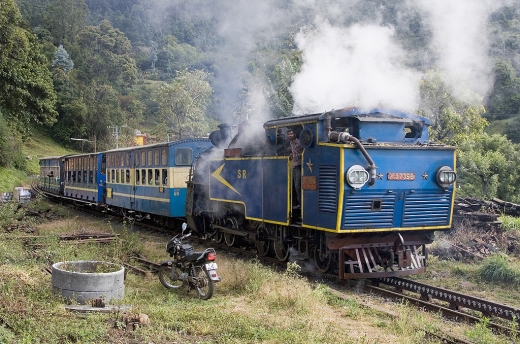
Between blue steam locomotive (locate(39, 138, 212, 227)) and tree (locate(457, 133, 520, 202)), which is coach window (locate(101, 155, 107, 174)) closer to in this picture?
blue steam locomotive (locate(39, 138, 212, 227))

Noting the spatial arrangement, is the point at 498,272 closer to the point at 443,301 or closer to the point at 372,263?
the point at 443,301

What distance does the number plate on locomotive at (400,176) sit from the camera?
876 cm

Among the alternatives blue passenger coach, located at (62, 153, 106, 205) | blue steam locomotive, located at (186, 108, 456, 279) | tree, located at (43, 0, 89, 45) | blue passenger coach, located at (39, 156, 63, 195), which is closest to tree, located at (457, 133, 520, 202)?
blue steam locomotive, located at (186, 108, 456, 279)

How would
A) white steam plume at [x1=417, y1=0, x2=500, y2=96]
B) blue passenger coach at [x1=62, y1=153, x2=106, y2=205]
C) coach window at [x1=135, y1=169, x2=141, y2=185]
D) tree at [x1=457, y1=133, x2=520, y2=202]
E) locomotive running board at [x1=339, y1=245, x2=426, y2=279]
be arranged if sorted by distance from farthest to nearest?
tree at [x1=457, y1=133, x2=520, y2=202] < blue passenger coach at [x1=62, y1=153, x2=106, y2=205] < coach window at [x1=135, y1=169, x2=141, y2=185] < white steam plume at [x1=417, y1=0, x2=500, y2=96] < locomotive running board at [x1=339, y1=245, x2=426, y2=279]

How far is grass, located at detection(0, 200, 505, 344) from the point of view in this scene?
5992 millimetres

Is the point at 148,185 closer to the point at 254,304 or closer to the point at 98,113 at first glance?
the point at 254,304

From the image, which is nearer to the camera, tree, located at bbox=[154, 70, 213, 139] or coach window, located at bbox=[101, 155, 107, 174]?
coach window, located at bbox=[101, 155, 107, 174]

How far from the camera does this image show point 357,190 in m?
8.47

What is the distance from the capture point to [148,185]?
17.8 m

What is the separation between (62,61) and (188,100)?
33137 mm

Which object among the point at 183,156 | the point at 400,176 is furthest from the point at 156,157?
the point at 400,176

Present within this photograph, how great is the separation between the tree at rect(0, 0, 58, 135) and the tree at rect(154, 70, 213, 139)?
18.2 meters

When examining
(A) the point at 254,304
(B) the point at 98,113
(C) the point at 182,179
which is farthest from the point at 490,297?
(B) the point at 98,113

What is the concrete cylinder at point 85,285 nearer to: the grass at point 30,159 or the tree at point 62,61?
the grass at point 30,159
